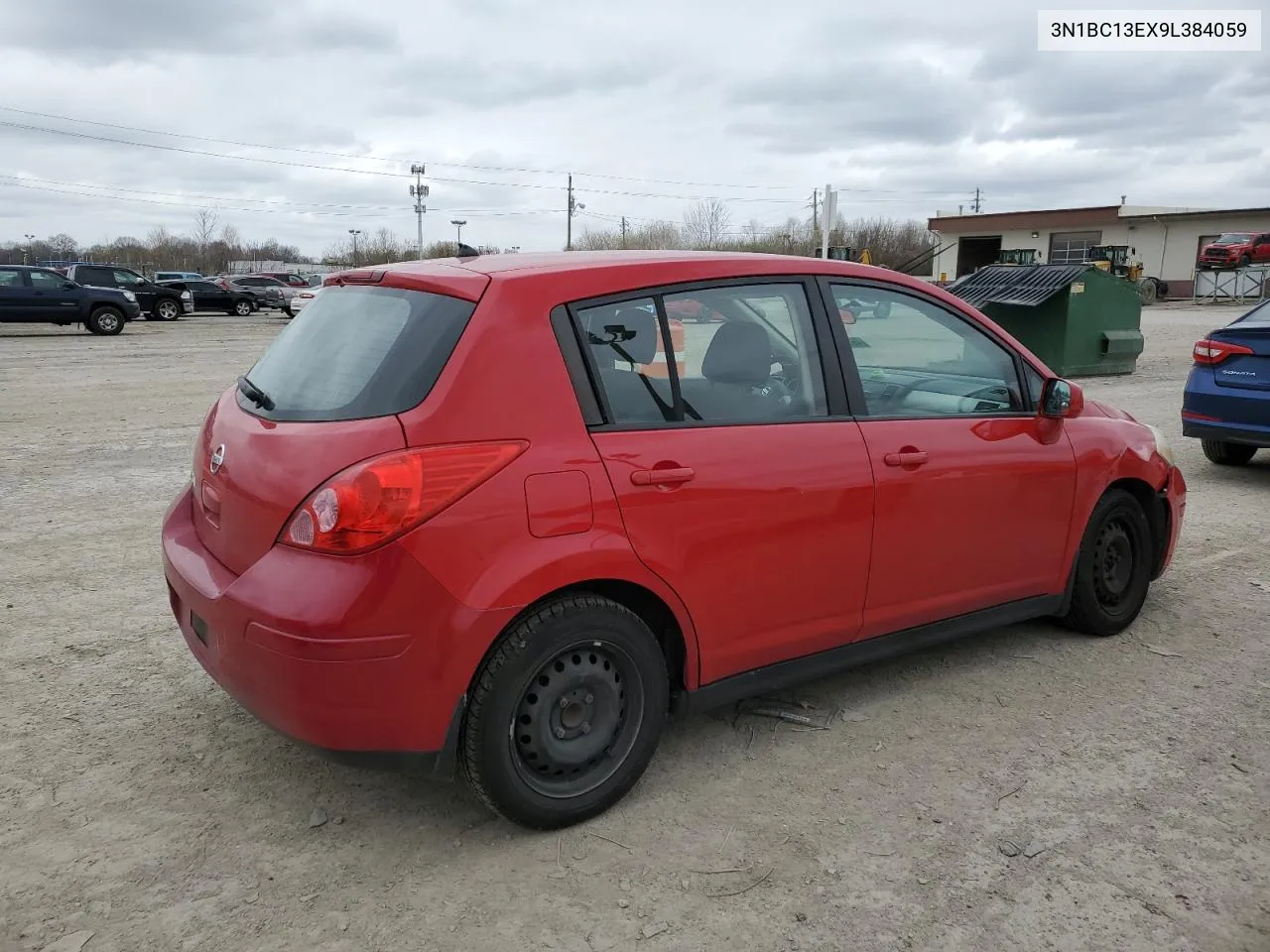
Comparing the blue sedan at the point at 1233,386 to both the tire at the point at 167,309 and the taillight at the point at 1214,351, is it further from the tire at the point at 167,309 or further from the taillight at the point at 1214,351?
the tire at the point at 167,309

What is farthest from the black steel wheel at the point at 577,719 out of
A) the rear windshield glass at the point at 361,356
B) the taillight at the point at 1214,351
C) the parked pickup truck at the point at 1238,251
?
the parked pickup truck at the point at 1238,251

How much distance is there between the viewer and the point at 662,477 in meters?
3.00

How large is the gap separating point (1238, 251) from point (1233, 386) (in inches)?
1674

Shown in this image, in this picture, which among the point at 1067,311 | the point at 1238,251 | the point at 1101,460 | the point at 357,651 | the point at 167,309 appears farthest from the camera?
the point at 1238,251

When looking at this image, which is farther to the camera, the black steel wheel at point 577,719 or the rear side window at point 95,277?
the rear side window at point 95,277

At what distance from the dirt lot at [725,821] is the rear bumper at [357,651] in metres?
0.41

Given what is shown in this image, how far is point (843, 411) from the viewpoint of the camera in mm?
3523

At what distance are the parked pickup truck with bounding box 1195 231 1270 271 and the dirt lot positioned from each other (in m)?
45.7

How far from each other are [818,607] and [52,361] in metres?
17.5

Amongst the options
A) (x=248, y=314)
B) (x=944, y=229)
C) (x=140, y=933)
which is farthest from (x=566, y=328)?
(x=944, y=229)

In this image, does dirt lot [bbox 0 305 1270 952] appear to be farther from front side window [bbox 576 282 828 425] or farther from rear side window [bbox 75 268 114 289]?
rear side window [bbox 75 268 114 289]

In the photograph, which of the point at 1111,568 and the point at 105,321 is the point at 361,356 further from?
the point at 105,321

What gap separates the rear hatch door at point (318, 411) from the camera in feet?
8.96

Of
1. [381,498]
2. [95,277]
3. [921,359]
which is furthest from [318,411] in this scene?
[95,277]
